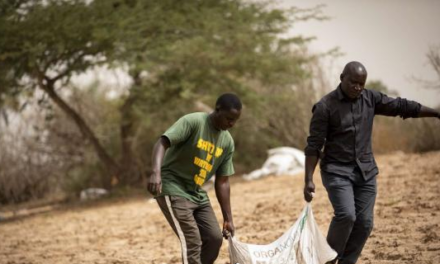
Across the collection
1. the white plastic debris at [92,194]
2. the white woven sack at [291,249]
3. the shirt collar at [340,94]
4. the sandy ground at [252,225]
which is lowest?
the white plastic debris at [92,194]

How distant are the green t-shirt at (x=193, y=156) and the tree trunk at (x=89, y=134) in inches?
389

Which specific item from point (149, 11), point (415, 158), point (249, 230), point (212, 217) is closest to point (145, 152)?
point (149, 11)

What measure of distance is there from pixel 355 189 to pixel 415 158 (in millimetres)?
8191

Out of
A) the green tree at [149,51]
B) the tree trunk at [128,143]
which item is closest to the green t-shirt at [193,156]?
the green tree at [149,51]

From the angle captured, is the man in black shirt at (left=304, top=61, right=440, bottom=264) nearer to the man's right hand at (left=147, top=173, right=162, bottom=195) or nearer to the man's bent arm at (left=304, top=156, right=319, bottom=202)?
the man's bent arm at (left=304, top=156, right=319, bottom=202)

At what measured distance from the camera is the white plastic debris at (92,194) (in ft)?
51.1

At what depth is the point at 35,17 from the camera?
1250 centimetres

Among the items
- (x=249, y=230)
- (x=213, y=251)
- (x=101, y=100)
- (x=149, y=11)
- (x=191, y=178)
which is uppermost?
(x=149, y=11)

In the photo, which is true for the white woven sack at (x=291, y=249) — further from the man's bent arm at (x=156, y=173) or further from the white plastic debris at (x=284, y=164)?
the white plastic debris at (x=284, y=164)

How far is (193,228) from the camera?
14.8 ft

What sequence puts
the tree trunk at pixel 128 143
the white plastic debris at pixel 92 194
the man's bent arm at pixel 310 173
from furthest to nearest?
the white plastic debris at pixel 92 194 → the tree trunk at pixel 128 143 → the man's bent arm at pixel 310 173

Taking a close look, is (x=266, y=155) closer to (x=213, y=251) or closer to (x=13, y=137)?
(x=13, y=137)

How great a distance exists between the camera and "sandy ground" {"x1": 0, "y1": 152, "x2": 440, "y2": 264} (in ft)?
20.8

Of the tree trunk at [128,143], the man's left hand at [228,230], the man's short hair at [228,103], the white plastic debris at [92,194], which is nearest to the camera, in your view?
the man's short hair at [228,103]
